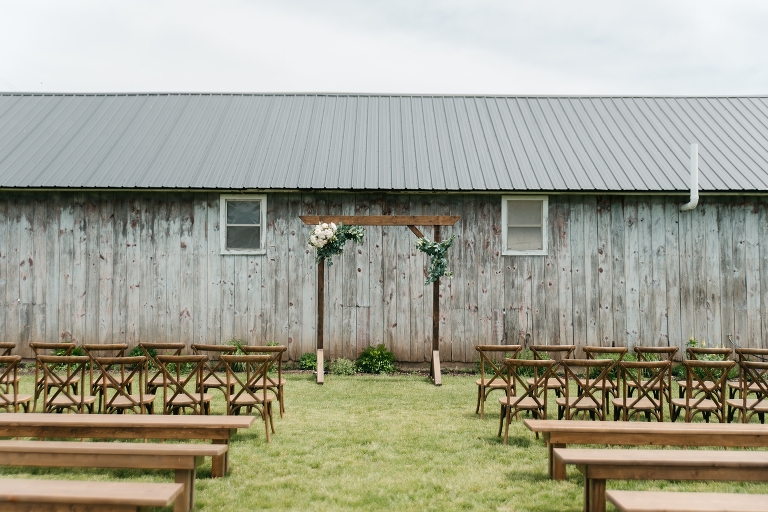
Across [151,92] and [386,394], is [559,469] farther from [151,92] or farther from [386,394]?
[151,92]

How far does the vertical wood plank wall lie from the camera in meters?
12.3

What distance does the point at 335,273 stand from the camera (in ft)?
40.5

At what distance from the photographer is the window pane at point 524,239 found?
12.5 m

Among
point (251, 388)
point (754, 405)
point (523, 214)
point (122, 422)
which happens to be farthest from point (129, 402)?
point (523, 214)

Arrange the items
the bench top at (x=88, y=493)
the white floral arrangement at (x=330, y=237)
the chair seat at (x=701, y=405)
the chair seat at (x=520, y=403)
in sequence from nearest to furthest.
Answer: the bench top at (x=88, y=493)
the chair seat at (x=520, y=403)
the chair seat at (x=701, y=405)
the white floral arrangement at (x=330, y=237)

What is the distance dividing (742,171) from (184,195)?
36.9ft

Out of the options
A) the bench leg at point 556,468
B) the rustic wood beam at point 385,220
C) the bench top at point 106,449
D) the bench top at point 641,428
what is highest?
the rustic wood beam at point 385,220

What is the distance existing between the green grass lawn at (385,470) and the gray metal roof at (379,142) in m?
5.47

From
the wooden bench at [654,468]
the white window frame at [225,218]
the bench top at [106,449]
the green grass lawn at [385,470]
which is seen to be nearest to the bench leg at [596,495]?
the wooden bench at [654,468]

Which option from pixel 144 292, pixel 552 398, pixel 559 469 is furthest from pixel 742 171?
pixel 144 292

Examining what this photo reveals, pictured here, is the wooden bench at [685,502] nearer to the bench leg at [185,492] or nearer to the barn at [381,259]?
the bench leg at [185,492]

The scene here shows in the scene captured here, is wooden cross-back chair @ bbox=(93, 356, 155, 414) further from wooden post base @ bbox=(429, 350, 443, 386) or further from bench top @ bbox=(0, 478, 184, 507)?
wooden post base @ bbox=(429, 350, 443, 386)

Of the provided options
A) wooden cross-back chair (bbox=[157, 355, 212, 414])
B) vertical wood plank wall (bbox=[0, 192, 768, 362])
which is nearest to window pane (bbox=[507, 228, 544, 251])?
vertical wood plank wall (bbox=[0, 192, 768, 362])

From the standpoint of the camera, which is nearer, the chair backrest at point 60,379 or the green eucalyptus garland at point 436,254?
the chair backrest at point 60,379
